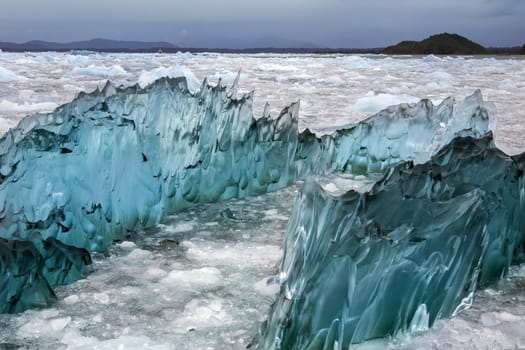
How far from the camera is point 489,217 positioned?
6.18 feet

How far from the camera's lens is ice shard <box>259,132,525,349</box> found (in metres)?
1.39

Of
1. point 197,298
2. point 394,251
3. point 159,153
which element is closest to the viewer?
point 394,251

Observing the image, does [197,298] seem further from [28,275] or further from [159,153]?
[159,153]

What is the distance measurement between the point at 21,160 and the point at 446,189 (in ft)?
5.76

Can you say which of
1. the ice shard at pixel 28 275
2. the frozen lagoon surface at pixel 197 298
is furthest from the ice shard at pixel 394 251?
the ice shard at pixel 28 275

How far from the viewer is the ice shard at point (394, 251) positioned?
1.39 meters

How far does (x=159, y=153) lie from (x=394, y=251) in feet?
4.70

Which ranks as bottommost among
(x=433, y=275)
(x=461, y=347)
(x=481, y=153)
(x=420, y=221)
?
(x=461, y=347)

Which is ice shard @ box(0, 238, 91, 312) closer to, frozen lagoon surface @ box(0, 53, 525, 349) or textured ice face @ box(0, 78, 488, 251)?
frozen lagoon surface @ box(0, 53, 525, 349)

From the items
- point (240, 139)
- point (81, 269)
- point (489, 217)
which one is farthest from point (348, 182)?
point (81, 269)

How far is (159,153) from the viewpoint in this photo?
2.62 metres

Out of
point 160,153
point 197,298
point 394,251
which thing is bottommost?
point 197,298

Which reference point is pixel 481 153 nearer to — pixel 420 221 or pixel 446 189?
pixel 446 189

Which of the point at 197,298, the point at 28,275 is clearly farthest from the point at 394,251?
the point at 28,275
